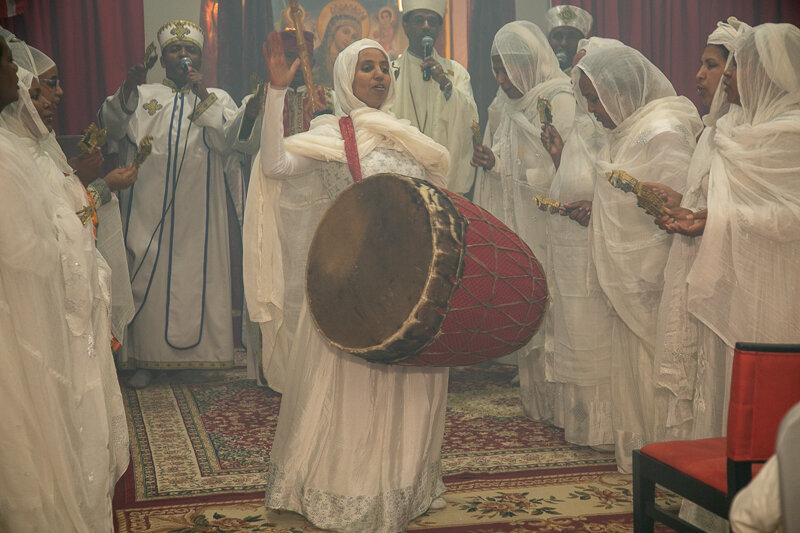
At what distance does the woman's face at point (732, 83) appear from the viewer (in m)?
3.17

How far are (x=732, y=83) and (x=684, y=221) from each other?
537 millimetres

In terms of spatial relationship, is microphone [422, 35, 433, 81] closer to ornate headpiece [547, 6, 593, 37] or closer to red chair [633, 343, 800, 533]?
ornate headpiece [547, 6, 593, 37]

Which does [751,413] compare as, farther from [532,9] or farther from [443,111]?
[532,9]

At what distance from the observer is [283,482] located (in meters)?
3.09

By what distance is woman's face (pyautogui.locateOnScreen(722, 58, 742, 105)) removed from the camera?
125 inches

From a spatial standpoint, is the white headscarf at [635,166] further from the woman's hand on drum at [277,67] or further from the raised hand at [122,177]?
the raised hand at [122,177]

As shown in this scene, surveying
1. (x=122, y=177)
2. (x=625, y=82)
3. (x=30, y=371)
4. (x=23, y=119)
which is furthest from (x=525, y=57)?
(x=30, y=371)

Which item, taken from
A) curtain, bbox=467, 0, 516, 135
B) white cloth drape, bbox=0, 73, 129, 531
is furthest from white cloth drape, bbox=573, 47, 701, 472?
curtain, bbox=467, 0, 516, 135

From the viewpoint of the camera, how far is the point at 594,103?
3.95 m

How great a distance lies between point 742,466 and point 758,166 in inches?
48.2

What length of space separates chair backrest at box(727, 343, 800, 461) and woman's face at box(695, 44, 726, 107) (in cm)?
156

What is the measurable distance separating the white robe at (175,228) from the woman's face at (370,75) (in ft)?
7.53

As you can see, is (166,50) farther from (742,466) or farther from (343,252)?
(742,466)

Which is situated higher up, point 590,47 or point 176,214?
point 590,47
